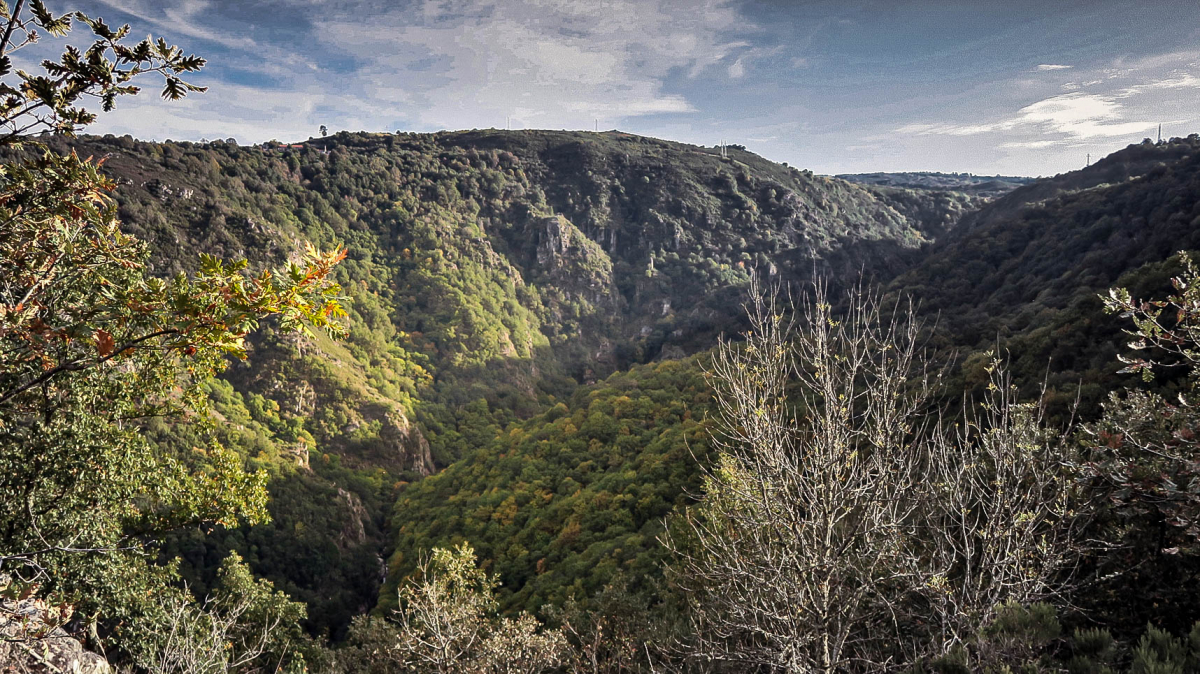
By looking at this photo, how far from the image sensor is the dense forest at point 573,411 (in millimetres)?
4766

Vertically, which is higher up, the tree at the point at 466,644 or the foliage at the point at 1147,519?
the foliage at the point at 1147,519

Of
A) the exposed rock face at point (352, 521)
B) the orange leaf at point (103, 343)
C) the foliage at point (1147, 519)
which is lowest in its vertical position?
the exposed rock face at point (352, 521)

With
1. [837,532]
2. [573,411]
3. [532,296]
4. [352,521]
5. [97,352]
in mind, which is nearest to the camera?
[97,352]

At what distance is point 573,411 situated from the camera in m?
56.7

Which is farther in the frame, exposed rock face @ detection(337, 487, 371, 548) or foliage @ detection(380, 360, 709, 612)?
exposed rock face @ detection(337, 487, 371, 548)

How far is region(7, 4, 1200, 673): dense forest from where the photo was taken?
15.6ft

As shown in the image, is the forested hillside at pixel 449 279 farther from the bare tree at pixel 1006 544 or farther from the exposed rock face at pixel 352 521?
the bare tree at pixel 1006 544

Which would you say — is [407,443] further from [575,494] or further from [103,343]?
[103,343]

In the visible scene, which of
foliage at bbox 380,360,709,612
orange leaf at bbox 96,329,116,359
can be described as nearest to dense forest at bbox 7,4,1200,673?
orange leaf at bbox 96,329,116,359

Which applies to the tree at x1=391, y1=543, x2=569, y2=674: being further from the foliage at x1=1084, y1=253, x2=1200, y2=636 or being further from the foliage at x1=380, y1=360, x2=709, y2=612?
the foliage at x1=1084, y1=253, x2=1200, y2=636

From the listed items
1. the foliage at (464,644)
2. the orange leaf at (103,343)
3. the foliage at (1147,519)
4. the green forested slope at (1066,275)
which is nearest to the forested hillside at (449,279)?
the foliage at (464,644)

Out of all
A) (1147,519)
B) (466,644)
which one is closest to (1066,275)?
(1147,519)

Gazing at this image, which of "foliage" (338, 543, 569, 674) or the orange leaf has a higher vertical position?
the orange leaf

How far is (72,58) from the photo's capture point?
3.04 m
